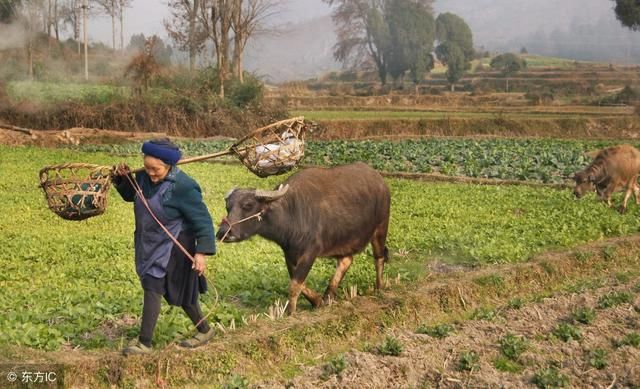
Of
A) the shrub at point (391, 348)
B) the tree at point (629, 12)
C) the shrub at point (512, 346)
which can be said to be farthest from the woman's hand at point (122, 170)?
the tree at point (629, 12)

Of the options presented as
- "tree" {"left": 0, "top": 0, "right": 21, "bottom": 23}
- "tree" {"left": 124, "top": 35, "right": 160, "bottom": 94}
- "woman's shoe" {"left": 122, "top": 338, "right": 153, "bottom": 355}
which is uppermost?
"tree" {"left": 0, "top": 0, "right": 21, "bottom": 23}

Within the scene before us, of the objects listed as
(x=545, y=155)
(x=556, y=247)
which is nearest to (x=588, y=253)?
(x=556, y=247)

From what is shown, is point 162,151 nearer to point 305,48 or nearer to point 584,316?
point 584,316

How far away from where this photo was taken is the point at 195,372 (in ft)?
20.8

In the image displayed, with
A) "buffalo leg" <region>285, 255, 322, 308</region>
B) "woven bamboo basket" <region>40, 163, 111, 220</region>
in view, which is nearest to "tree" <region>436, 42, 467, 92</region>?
"buffalo leg" <region>285, 255, 322, 308</region>

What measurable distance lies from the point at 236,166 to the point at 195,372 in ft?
58.4

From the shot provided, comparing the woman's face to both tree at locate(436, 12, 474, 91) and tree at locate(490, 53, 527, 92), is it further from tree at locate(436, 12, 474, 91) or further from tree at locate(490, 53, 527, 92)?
tree at locate(436, 12, 474, 91)

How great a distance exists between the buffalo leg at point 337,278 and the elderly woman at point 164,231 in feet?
9.12

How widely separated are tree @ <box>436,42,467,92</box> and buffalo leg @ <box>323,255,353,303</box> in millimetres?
61262

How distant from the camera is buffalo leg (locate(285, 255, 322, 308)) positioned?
832 cm

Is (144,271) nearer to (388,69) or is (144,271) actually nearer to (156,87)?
(156,87)

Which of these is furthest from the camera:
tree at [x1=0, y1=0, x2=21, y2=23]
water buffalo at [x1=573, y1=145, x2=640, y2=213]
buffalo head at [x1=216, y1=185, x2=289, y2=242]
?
tree at [x1=0, y1=0, x2=21, y2=23]

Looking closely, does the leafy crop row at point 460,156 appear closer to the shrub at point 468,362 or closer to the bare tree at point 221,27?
the bare tree at point 221,27

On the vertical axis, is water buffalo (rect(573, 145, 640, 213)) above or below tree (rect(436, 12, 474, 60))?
below
